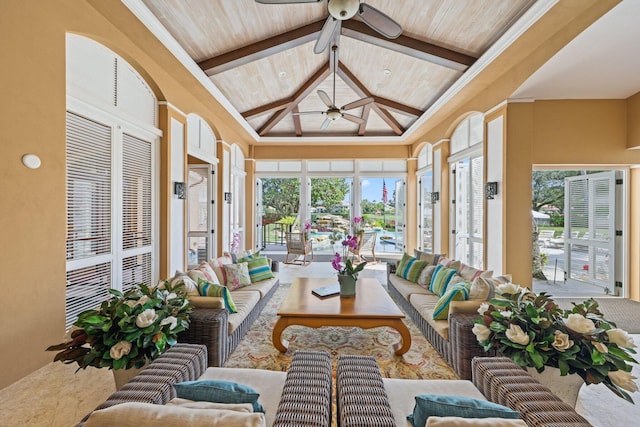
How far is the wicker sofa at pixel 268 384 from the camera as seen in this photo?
116 cm

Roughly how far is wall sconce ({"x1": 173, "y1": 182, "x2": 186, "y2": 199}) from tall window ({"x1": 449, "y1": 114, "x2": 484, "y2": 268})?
451 cm

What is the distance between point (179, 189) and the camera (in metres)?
Result: 4.23

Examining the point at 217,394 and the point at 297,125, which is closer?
the point at 217,394

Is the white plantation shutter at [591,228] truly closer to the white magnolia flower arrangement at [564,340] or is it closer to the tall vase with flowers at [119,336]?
the white magnolia flower arrangement at [564,340]

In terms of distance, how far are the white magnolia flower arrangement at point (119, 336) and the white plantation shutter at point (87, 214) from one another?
1.27 m

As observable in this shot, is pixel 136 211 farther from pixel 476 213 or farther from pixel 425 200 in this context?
pixel 425 200

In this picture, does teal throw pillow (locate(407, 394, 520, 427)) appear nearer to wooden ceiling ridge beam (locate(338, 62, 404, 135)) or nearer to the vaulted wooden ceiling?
the vaulted wooden ceiling

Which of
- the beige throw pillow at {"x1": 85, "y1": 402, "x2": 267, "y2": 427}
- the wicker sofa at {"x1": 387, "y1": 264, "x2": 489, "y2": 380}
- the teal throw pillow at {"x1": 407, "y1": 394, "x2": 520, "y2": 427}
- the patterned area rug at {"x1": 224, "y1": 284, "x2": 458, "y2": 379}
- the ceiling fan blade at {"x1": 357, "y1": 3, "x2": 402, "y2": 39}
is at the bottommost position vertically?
the patterned area rug at {"x1": 224, "y1": 284, "x2": 458, "y2": 379}

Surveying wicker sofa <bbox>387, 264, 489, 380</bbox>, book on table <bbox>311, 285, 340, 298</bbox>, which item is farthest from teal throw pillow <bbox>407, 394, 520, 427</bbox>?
book on table <bbox>311, 285, 340, 298</bbox>

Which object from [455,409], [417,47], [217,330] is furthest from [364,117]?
[455,409]

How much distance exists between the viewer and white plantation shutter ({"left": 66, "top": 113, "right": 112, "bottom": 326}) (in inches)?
106

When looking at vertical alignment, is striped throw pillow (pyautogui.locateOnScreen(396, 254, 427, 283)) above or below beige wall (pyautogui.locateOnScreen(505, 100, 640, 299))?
below

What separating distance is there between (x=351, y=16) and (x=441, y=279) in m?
2.73

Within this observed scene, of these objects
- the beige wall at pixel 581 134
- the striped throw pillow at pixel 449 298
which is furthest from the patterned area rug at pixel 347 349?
the beige wall at pixel 581 134
